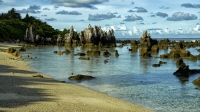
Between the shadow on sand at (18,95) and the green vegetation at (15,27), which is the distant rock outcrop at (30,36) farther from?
the shadow on sand at (18,95)

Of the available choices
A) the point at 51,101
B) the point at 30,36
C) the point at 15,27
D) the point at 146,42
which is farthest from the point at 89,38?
the point at 51,101

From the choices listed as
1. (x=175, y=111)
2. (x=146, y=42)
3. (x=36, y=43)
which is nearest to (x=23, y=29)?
(x=36, y=43)

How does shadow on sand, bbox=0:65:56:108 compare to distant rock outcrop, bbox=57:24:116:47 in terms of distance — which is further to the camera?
distant rock outcrop, bbox=57:24:116:47

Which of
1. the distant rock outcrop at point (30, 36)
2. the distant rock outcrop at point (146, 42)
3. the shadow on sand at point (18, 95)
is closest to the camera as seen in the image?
the shadow on sand at point (18, 95)

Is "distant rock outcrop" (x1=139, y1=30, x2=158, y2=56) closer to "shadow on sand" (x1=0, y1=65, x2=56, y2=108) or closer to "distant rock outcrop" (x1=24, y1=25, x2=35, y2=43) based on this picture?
"distant rock outcrop" (x1=24, y1=25, x2=35, y2=43)

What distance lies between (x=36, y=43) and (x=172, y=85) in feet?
347

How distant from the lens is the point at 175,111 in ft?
61.2

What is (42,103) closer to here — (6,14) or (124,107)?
(124,107)

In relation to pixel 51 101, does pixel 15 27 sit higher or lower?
higher

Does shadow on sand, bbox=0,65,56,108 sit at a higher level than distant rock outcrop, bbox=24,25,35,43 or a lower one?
lower

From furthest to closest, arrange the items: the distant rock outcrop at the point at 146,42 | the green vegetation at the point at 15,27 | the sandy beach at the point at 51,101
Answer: the green vegetation at the point at 15,27
the distant rock outcrop at the point at 146,42
the sandy beach at the point at 51,101

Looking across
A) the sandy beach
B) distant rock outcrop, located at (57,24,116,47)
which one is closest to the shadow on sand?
the sandy beach

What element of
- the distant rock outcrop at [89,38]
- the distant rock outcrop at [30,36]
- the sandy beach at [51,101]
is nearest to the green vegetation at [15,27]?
the distant rock outcrop at [30,36]

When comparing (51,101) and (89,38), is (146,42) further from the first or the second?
(51,101)
